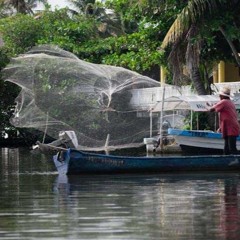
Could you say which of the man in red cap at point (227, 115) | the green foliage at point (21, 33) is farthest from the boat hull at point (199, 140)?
the green foliage at point (21, 33)

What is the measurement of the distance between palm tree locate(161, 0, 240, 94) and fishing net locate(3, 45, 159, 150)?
5852 millimetres

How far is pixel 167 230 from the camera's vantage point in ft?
35.6

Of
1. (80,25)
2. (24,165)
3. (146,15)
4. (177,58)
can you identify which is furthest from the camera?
(80,25)

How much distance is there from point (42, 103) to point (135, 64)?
12484 millimetres

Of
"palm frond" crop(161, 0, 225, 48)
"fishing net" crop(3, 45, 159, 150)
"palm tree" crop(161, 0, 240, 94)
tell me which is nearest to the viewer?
"fishing net" crop(3, 45, 159, 150)

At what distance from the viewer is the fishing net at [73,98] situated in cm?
2230

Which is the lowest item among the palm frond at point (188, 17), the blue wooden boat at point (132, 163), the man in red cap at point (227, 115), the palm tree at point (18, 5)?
the blue wooden boat at point (132, 163)

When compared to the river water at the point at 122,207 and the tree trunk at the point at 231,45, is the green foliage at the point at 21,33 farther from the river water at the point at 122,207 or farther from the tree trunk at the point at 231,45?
the river water at the point at 122,207

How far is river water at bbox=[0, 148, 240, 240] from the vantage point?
1080 cm

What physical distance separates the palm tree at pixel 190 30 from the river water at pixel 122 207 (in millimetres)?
9348

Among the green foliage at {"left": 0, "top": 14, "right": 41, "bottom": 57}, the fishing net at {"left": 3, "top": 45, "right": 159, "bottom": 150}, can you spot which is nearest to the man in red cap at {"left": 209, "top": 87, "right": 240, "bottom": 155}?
the fishing net at {"left": 3, "top": 45, "right": 159, "bottom": 150}

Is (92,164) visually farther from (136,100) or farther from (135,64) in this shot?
(135,64)

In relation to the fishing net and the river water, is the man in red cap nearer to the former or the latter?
the river water

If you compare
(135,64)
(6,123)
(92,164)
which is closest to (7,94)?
(6,123)
